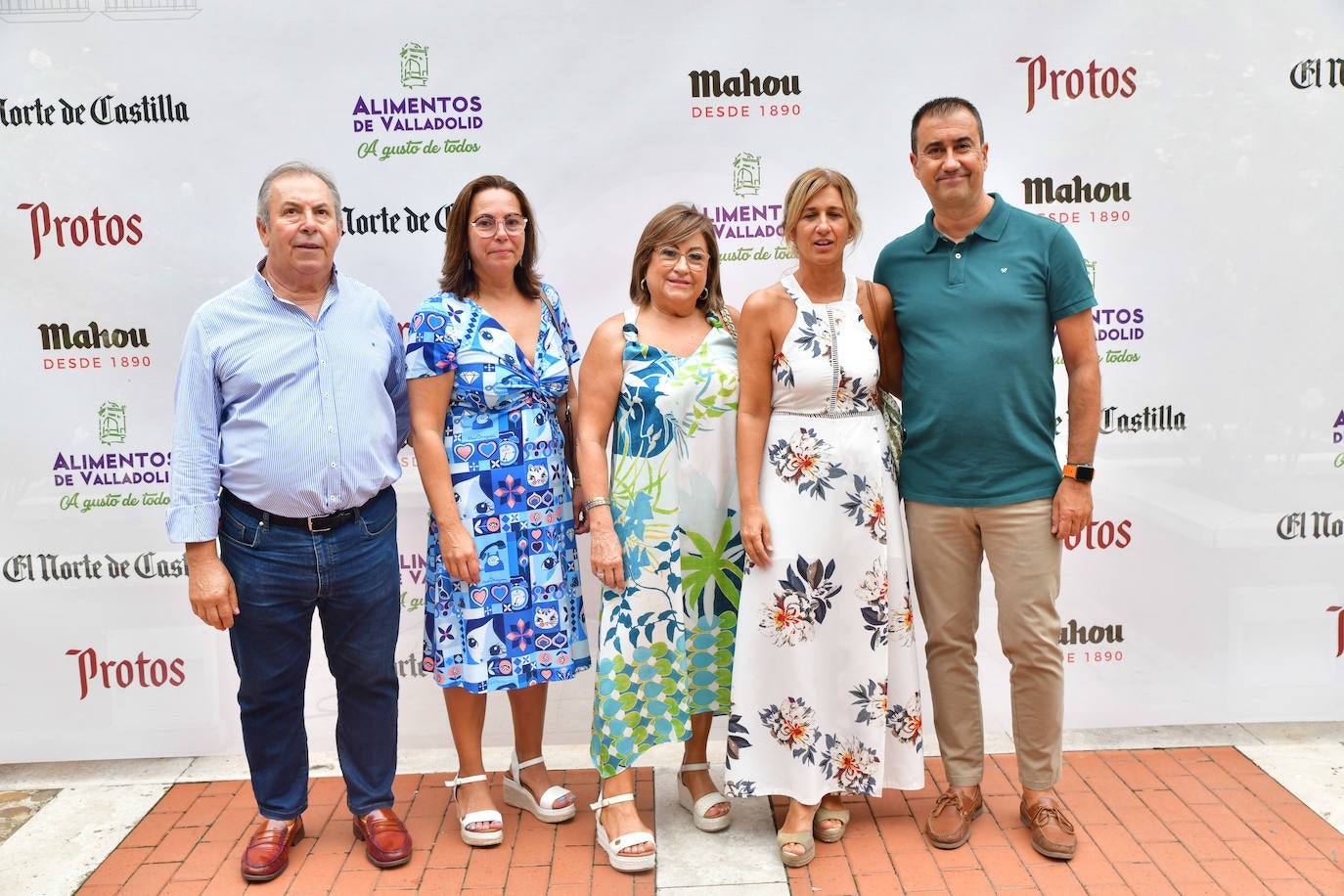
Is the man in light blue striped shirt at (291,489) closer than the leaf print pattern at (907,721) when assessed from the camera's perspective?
Yes

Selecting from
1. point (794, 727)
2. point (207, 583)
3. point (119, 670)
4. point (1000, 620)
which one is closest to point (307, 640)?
point (207, 583)

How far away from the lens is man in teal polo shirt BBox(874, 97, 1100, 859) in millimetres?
2871

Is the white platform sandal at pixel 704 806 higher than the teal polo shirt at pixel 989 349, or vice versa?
the teal polo shirt at pixel 989 349

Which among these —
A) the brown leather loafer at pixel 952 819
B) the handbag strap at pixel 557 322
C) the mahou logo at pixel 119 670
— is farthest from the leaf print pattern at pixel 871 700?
the mahou logo at pixel 119 670

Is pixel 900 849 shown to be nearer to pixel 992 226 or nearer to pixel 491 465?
pixel 491 465

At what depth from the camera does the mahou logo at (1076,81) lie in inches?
142

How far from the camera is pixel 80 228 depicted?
357cm

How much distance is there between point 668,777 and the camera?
354cm

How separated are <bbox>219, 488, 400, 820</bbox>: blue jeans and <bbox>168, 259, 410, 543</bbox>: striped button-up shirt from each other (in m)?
0.11

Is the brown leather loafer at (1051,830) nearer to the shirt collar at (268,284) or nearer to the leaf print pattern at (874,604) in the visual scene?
the leaf print pattern at (874,604)

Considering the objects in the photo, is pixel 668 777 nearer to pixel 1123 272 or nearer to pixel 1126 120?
pixel 1123 272

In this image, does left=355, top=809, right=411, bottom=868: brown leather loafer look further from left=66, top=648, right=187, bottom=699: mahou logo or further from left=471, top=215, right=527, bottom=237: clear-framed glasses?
left=471, top=215, right=527, bottom=237: clear-framed glasses

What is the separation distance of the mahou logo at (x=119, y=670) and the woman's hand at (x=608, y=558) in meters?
1.84

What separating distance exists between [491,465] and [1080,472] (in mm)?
1677
